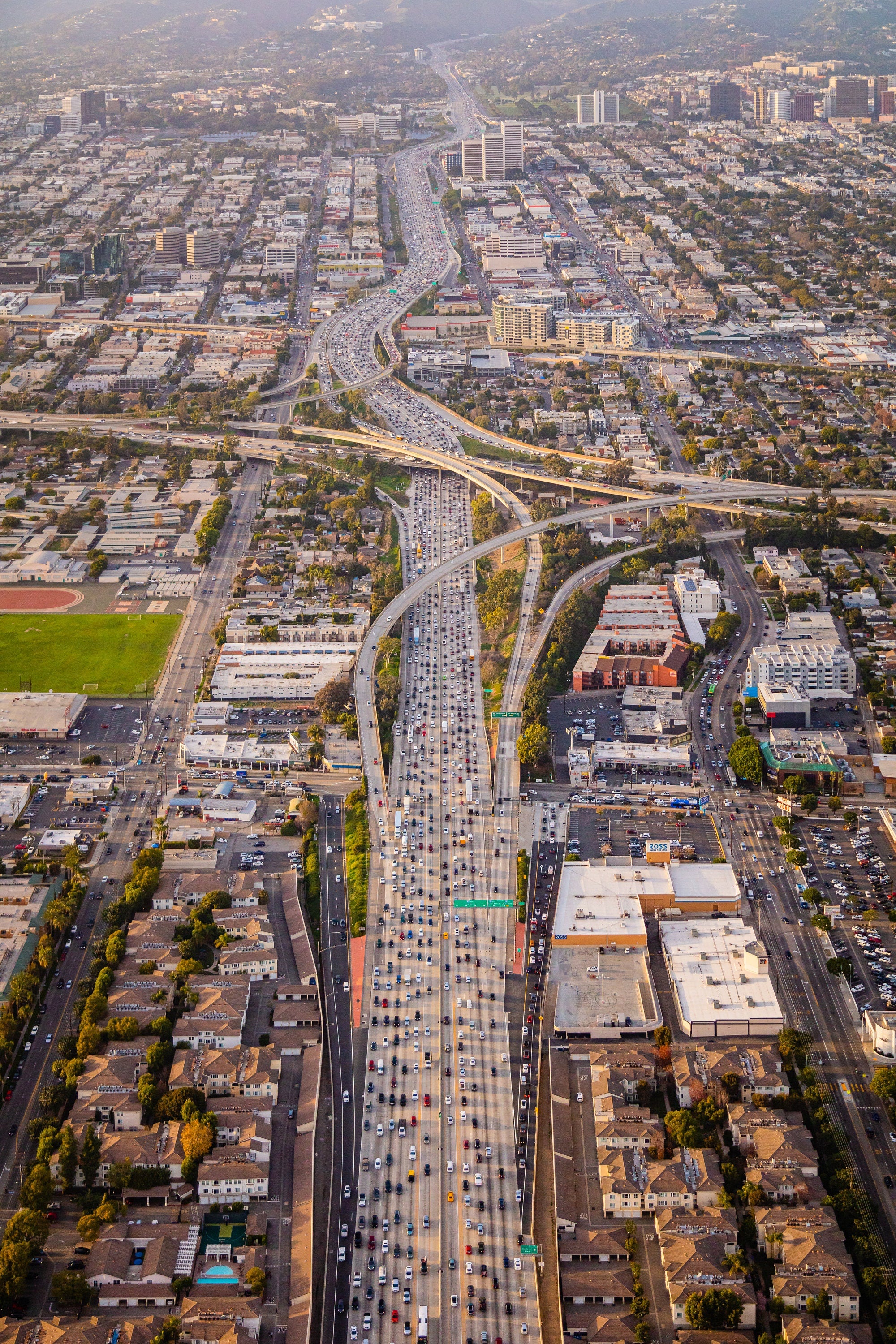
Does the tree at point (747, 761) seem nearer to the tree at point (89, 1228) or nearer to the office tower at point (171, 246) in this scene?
the tree at point (89, 1228)

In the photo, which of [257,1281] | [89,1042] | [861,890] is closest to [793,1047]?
[861,890]

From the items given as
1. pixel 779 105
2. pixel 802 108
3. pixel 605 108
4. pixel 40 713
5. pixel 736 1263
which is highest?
pixel 605 108

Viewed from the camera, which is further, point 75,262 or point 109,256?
point 109,256

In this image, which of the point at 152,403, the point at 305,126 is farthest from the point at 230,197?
the point at 152,403

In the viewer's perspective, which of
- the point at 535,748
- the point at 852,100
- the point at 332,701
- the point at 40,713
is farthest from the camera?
the point at 852,100

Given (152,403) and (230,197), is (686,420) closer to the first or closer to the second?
(152,403)

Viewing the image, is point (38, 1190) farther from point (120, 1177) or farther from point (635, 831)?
point (635, 831)

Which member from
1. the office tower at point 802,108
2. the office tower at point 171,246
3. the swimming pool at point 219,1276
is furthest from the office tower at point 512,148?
the swimming pool at point 219,1276
